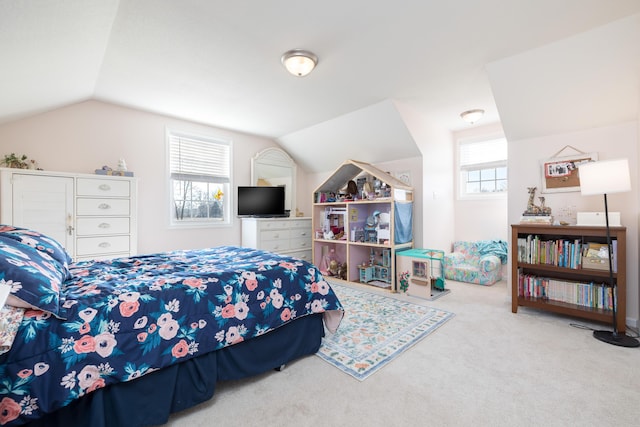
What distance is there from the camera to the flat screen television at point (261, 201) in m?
4.62

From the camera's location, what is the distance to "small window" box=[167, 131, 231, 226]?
414 centimetres

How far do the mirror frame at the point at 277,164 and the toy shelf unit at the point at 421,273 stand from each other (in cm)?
232

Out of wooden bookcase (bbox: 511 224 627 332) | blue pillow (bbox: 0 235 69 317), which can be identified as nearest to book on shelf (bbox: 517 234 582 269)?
wooden bookcase (bbox: 511 224 627 332)

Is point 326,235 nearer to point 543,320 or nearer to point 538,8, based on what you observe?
point 543,320

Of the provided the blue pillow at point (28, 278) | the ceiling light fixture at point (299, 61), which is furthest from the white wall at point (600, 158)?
the blue pillow at point (28, 278)

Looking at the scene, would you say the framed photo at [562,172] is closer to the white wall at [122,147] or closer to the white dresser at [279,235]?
the white dresser at [279,235]

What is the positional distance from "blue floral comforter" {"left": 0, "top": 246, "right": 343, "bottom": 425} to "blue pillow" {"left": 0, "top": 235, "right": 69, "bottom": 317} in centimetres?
7

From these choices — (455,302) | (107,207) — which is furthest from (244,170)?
(455,302)

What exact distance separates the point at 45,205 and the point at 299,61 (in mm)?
2873

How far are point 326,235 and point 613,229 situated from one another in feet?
10.5

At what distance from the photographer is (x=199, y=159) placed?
4.36 meters

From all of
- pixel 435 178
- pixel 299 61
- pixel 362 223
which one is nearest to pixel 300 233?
pixel 362 223

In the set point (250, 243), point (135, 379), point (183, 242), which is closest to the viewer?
point (135, 379)

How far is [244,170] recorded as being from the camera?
4801 millimetres
